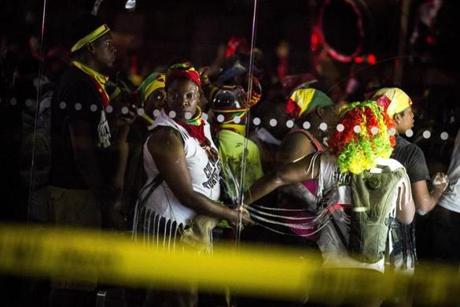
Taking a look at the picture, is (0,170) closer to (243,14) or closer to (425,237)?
(243,14)

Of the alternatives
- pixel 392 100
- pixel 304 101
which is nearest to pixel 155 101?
pixel 304 101

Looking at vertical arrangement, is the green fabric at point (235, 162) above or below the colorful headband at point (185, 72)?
below

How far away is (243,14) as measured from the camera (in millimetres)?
5840

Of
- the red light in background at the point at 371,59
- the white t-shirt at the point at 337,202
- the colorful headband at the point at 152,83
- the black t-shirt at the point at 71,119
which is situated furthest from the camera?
the black t-shirt at the point at 71,119

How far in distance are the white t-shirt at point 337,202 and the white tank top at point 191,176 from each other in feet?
1.91

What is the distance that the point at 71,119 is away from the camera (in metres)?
6.10

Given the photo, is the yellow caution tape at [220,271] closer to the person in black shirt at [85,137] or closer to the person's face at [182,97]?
the person in black shirt at [85,137]

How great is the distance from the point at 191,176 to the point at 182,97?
43cm

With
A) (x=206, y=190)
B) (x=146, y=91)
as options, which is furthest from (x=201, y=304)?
(x=146, y=91)

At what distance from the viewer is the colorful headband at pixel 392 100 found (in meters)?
5.75

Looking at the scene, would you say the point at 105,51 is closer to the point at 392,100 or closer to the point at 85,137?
the point at 85,137

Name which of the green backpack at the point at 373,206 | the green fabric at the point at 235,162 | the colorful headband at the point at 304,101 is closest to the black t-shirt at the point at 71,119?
the green fabric at the point at 235,162

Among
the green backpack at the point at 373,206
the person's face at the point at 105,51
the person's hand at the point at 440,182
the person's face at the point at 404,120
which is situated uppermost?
the person's face at the point at 105,51

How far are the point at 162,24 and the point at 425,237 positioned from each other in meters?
1.82
